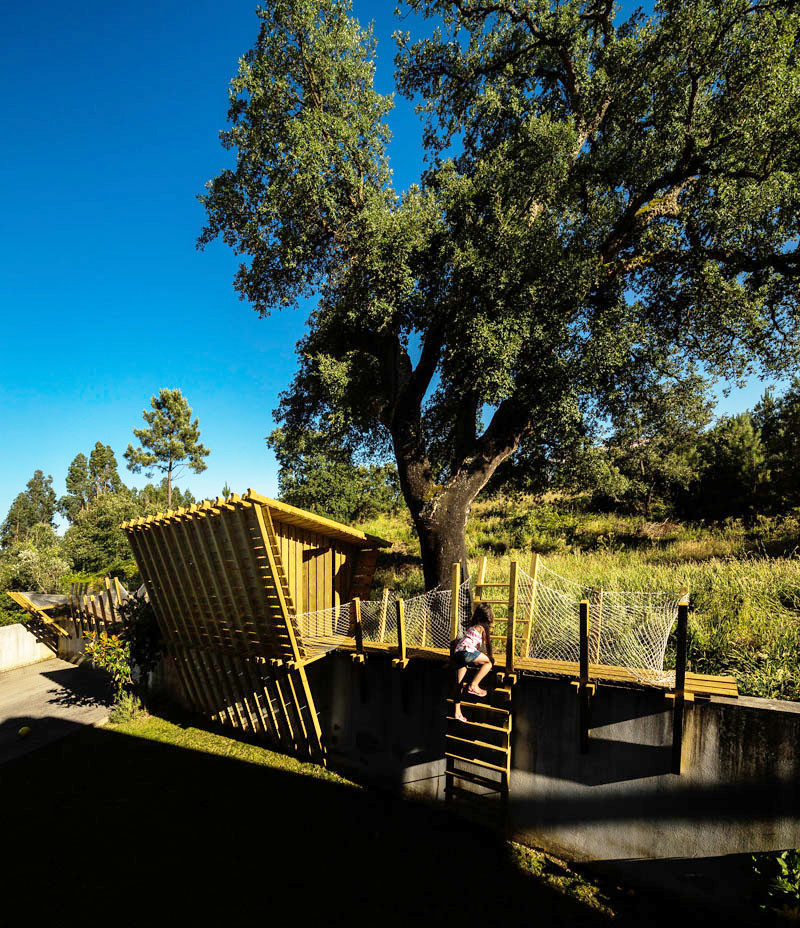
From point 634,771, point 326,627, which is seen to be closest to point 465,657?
point 634,771

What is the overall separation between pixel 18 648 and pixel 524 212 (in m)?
18.9

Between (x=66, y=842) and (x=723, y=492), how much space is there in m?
19.9

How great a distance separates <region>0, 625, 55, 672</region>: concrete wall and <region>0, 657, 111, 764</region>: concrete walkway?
13.7 inches

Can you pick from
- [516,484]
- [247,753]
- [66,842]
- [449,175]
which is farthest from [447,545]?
[449,175]

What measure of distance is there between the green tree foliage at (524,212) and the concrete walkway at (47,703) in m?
8.43

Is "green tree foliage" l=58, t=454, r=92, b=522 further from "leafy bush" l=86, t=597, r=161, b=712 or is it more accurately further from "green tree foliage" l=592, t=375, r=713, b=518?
"green tree foliage" l=592, t=375, r=713, b=518

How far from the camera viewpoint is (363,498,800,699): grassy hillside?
Answer: 528 centimetres

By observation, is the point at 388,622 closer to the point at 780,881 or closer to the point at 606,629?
the point at 606,629

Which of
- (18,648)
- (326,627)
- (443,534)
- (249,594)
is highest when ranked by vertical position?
(443,534)

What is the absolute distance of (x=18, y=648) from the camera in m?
13.8

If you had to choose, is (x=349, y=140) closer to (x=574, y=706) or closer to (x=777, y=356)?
(x=777, y=356)

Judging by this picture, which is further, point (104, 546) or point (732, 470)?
point (104, 546)

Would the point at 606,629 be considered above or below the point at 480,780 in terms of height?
above

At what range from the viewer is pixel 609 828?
5.03 metres
